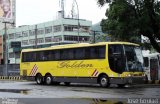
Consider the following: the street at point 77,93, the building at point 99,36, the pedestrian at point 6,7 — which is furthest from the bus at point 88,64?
the pedestrian at point 6,7

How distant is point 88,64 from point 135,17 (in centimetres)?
535

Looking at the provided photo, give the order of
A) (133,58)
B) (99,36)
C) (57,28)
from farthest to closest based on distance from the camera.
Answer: (57,28), (99,36), (133,58)

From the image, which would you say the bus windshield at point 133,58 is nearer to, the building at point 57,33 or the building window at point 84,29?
the building at point 57,33

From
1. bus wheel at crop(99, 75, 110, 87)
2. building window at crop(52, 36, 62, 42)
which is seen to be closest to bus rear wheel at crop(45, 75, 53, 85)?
bus wheel at crop(99, 75, 110, 87)

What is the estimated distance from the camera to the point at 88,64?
30.5m

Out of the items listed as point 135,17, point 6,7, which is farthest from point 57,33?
point 135,17

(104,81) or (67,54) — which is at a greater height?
(67,54)

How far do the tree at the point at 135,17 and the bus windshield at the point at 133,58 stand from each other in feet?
10.9

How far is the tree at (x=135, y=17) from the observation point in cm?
3152

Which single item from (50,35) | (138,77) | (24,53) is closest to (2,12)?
(50,35)

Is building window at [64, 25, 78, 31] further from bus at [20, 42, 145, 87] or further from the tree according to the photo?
the tree

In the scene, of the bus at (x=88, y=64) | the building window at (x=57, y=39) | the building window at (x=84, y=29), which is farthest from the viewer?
the building window at (x=84, y=29)

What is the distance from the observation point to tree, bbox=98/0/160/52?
103 ft

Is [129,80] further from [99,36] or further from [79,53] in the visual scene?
[99,36]
